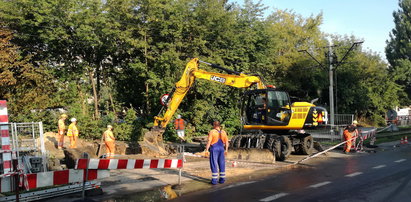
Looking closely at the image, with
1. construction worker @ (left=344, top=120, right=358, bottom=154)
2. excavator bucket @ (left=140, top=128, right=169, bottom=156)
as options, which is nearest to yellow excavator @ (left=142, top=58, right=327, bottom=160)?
excavator bucket @ (left=140, top=128, right=169, bottom=156)

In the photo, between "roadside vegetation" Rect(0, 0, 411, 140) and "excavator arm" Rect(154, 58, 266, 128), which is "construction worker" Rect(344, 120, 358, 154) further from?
"excavator arm" Rect(154, 58, 266, 128)

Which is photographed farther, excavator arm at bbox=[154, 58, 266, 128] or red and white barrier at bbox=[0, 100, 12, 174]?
excavator arm at bbox=[154, 58, 266, 128]

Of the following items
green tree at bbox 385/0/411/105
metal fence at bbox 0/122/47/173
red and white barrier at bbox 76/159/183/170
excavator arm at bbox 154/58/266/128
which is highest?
green tree at bbox 385/0/411/105

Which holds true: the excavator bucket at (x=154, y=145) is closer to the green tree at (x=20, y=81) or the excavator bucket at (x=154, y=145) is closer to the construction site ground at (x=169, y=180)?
the construction site ground at (x=169, y=180)

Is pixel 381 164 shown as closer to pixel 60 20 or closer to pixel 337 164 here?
pixel 337 164

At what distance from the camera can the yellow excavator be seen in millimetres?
15578

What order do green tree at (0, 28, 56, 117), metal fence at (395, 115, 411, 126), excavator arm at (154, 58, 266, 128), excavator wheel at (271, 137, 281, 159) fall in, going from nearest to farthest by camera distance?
excavator wheel at (271, 137, 281, 159) < excavator arm at (154, 58, 266, 128) < green tree at (0, 28, 56, 117) < metal fence at (395, 115, 411, 126)

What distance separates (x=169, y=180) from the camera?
34.3 ft

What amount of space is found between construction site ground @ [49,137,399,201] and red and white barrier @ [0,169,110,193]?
2.04 feet

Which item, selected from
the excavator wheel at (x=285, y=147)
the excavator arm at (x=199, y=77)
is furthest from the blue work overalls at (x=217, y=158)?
the excavator arm at (x=199, y=77)

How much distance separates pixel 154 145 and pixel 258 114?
4571 mm

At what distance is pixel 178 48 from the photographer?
2381 cm

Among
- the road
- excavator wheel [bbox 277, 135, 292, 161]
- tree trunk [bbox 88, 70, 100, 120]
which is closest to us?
the road

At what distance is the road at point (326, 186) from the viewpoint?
820cm
